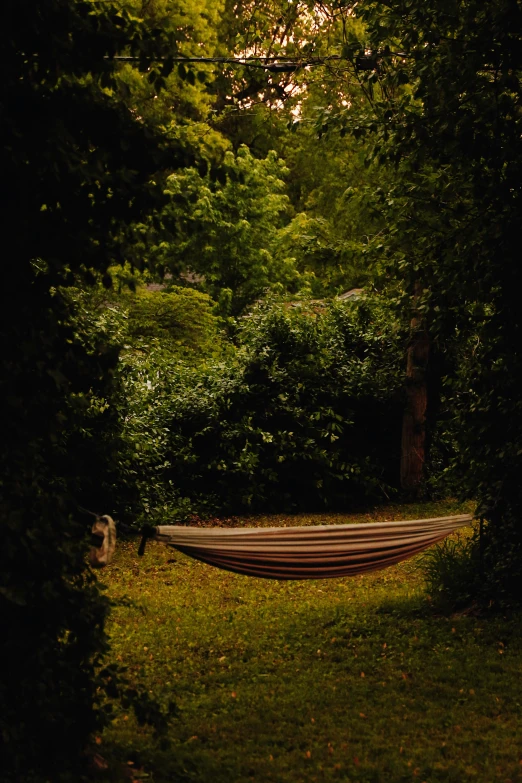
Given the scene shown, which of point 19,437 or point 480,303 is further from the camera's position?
point 480,303

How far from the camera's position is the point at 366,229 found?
581 inches

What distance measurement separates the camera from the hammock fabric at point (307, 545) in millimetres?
4625

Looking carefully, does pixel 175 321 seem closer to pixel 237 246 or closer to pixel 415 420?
pixel 415 420

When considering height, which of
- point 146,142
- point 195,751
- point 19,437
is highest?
point 146,142

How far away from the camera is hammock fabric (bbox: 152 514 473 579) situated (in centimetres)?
462

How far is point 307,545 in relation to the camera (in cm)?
510

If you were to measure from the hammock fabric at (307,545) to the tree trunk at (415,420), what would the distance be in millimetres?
6500

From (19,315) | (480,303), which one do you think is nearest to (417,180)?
(480,303)

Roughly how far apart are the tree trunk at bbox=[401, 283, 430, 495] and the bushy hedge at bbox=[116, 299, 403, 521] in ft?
0.65

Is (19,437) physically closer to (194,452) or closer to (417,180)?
(417,180)

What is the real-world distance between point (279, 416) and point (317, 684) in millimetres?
6457

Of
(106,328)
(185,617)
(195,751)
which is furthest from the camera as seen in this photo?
(106,328)

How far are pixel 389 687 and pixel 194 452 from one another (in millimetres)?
6430

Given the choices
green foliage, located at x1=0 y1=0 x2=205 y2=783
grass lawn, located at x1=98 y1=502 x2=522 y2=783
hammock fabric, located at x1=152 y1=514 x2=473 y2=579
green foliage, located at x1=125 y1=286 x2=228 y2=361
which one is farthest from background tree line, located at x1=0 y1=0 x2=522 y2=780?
green foliage, located at x1=125 y1=286 x2=228 y2=361
